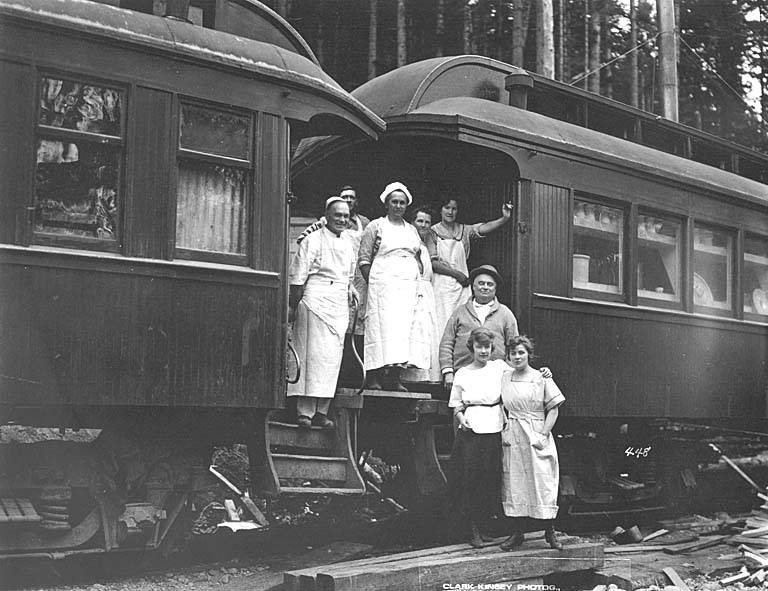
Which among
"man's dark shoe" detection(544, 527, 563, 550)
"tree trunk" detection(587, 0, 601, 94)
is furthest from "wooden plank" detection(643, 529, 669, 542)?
"tree trunk" detection(587, 0, 601, 94)

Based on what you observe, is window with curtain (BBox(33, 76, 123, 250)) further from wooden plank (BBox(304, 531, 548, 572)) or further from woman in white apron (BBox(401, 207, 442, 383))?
woman in white apron (BBox(401, 207, 442, 383))

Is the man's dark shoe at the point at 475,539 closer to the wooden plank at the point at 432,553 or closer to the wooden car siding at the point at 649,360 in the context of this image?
the wooden plank at the point at 432,553

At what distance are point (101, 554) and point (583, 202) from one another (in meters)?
4.70

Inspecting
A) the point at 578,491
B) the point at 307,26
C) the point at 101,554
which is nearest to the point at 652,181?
the point at 578,491

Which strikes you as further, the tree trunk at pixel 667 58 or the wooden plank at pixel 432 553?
the tree trunk at pixel 667 58

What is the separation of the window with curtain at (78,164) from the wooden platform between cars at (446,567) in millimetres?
2143

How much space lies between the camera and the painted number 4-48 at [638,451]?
9.87m

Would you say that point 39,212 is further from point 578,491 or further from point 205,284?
point 578,491

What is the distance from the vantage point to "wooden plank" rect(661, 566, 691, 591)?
23.3 feet

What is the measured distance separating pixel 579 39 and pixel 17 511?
22.3m

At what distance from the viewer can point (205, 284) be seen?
6297mm

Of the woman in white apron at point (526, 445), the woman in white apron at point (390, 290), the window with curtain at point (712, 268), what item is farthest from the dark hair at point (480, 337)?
the window with curtain at point (712, 268)

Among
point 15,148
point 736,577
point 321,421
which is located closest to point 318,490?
point 321,421

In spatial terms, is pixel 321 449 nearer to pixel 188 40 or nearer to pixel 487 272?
pixel 487 272
